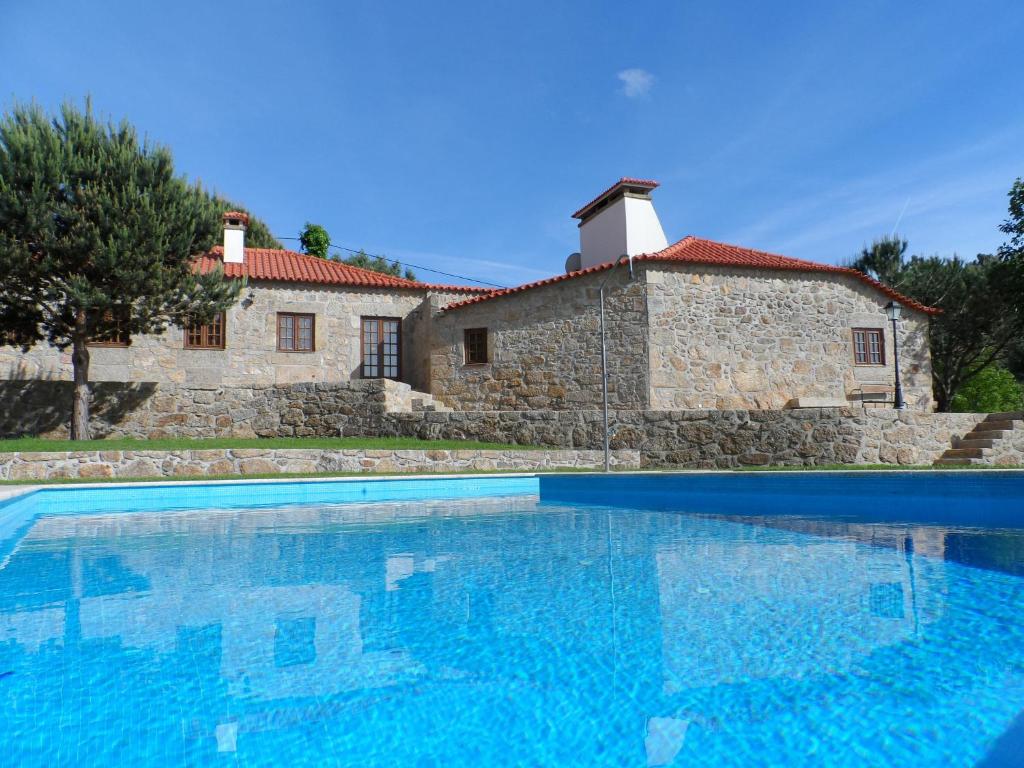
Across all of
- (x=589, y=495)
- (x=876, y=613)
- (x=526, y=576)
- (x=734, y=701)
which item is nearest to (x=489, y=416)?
(x=589, y=495)

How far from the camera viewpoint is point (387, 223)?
81.6ft

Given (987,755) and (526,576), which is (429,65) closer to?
(526,576)

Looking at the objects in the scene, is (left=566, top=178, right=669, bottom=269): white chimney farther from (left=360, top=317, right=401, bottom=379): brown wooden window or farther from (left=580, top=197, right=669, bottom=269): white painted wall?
(left=360, top=317, right=401, bottom=379): brown wooden window

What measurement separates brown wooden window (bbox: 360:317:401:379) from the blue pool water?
11.4 meters

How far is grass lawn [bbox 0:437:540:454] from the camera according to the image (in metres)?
11.5

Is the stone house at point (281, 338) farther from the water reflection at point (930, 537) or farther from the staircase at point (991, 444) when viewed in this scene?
the staircase at point (991, 444)

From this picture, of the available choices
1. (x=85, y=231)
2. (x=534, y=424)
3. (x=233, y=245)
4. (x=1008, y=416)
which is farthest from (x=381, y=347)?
(x=1008, y=416)

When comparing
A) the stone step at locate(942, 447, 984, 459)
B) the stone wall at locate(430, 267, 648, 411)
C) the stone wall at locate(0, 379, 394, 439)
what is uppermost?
the stone wall at locate(430, 267, 648, 411)

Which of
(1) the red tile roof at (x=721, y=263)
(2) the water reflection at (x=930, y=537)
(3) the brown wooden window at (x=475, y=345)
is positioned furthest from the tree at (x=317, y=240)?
(2) the water reflection at (x=930, y=537)

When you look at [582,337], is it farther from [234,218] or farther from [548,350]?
[234,218]

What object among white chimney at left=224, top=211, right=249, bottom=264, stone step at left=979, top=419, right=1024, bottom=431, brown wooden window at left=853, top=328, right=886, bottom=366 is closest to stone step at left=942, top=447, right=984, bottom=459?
stone step at left=979, top=419, right=1024, bottom=431

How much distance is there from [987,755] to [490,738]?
5.49 feet

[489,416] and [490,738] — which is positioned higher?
[489,416]

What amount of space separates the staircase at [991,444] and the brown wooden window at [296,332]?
16.1 metres
